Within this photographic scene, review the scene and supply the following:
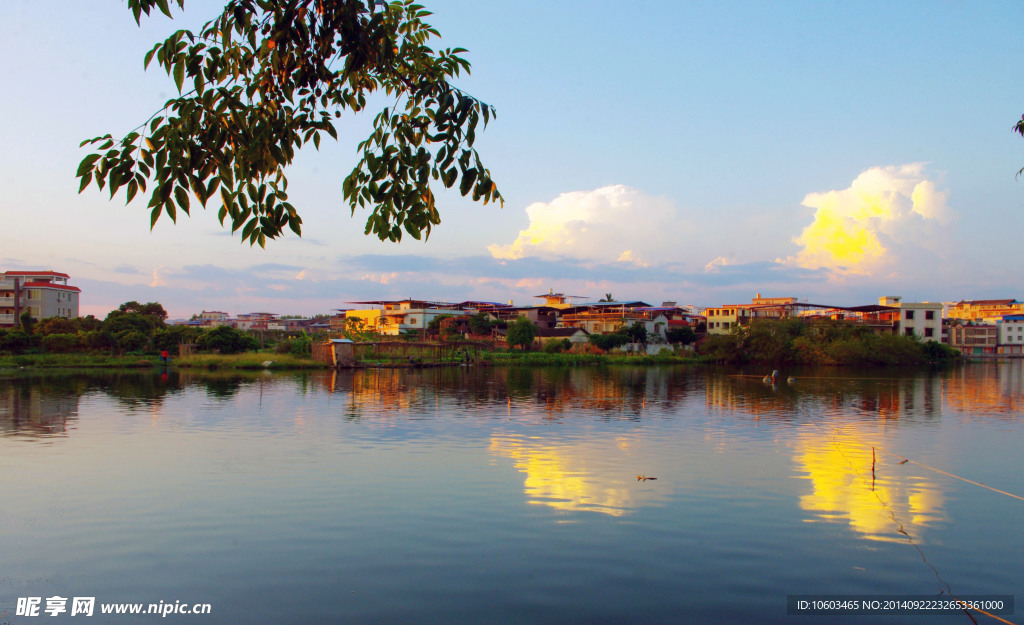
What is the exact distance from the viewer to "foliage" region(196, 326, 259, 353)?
47375 millimetres

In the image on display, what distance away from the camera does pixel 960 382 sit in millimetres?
39312

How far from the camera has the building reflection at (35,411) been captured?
55.3 ft

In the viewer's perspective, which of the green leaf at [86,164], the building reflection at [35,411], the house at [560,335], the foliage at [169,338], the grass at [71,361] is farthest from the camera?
the house at [560,335]

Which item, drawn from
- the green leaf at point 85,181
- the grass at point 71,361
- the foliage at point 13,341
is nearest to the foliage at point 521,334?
the grass at point 71,361

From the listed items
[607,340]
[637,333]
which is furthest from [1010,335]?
[607,340]

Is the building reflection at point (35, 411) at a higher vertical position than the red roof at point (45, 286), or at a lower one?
lower

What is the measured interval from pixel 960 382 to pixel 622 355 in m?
27.1

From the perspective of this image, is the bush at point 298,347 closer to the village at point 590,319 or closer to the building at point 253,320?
the village at point 590,319

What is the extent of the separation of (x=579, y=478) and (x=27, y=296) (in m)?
67.1

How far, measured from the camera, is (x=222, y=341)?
47.6 metres

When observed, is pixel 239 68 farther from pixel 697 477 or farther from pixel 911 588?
pixel 697 477

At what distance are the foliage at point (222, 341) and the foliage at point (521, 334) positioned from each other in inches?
933

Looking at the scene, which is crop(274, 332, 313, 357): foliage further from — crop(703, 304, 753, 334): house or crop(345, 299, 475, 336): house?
crop(703, 304, 753, 334): house

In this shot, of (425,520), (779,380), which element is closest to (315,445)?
(425,520)
